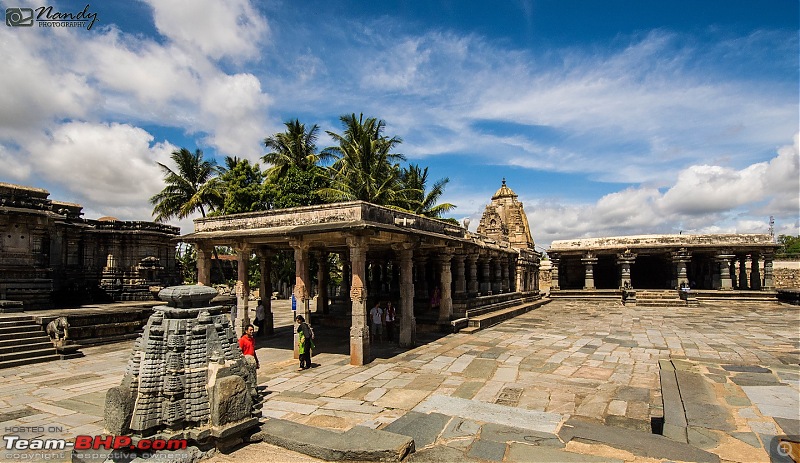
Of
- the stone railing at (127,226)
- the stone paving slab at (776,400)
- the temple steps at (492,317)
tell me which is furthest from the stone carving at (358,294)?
the stone railing at (127,226)

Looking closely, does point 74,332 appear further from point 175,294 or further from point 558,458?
point 558,458

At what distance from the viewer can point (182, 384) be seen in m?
4.50

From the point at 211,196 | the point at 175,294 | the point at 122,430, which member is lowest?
the point at 122,430

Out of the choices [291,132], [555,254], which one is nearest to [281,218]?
[291,132]

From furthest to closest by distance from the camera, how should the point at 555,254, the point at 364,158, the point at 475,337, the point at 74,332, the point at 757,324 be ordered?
the point at 555,254 → the point at 364,158 → the point at 757,324 → the point at 475,337 → the point at 74,332

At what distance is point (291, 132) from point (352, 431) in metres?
24.0

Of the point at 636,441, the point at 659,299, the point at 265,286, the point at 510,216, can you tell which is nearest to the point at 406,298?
the point at 265,286

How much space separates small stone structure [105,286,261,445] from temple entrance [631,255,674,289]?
106 feet

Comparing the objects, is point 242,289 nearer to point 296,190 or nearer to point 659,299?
point 296,190

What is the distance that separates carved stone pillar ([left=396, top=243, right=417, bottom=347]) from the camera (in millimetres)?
11539

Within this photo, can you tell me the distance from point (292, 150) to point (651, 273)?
92.5ft

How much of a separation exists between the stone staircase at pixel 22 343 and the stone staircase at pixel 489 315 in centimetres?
1146

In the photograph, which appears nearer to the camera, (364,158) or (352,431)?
(352,431)

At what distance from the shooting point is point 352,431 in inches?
189
